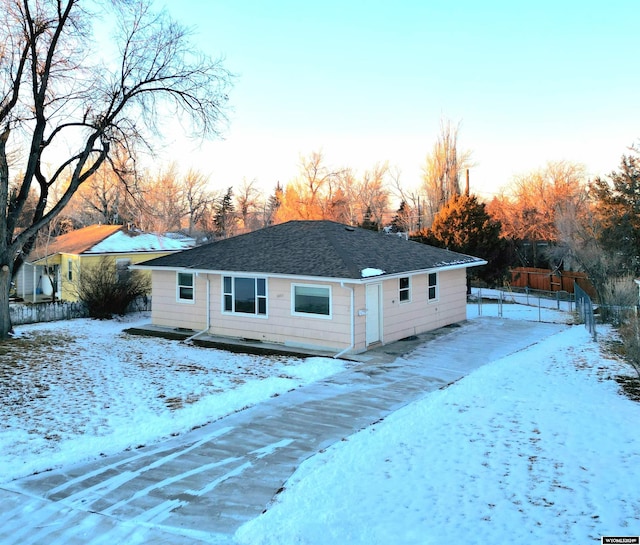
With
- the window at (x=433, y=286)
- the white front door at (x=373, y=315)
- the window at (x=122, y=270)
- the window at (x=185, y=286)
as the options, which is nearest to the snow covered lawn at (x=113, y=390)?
the window at (x=185, y=286)

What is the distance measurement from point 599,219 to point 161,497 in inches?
1105

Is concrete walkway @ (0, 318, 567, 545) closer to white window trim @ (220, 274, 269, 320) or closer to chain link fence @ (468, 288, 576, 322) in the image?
white window trim @ (220, 274, 269, 320)

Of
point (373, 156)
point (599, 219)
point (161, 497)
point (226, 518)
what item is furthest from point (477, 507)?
point (373, 156)

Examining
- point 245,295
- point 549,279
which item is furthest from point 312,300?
point 549,279

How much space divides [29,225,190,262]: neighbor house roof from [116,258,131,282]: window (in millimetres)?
566

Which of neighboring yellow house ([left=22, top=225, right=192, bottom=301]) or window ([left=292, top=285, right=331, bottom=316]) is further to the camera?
neighboring yellow house ([left=22, top=225, right=192, bottom=301])

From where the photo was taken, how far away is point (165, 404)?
9.67 meters

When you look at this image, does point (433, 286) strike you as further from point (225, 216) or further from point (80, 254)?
point (225, 216)

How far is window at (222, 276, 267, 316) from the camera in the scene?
16484 mm

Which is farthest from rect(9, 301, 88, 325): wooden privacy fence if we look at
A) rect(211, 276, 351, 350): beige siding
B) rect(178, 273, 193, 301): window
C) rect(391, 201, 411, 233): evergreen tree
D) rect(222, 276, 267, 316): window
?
rect(391, 201, 411, 233): evergreen tree

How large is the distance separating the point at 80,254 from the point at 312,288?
1735 centimetres

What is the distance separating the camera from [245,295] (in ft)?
55.3

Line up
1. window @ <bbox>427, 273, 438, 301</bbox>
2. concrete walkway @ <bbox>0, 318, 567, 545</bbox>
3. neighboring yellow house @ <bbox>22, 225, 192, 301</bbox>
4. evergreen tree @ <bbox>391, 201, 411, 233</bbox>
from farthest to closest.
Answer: evergreen tree @ <bbox>391, 201, 411, 233</bbox>
neighboring yellow house @ <bbox>22, 225, 192, 301</bbox>
window @ <bbox>427, 273, 438, 301</bbox>
concrete walkway @ <bbox>0, 318, 567, 545</bbox>

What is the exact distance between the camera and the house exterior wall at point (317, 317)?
14711 millimetres
